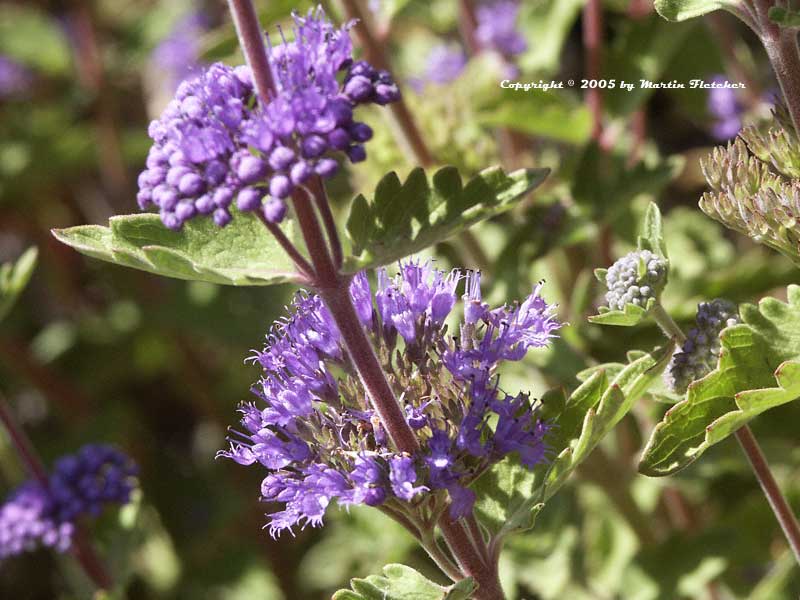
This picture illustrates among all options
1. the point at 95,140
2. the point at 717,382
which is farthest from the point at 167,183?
the point at 95,140

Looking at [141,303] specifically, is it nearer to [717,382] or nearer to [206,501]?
[206,501]

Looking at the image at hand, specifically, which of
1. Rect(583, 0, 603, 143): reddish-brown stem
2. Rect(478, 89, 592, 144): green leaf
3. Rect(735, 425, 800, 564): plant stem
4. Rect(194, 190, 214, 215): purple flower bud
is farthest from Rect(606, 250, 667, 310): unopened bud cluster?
Rect(583, 0, 603, 143): reddish-brown stem

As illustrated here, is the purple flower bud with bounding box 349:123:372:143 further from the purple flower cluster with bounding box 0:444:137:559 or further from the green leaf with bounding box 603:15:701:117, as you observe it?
the green leaf with bounding box 603:15:701:117

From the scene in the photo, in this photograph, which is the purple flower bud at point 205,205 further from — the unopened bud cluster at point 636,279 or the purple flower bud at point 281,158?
the unopened bud cluster at point 636,279

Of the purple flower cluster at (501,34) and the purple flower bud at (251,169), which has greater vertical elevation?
the purple flower cluster at (501,34)

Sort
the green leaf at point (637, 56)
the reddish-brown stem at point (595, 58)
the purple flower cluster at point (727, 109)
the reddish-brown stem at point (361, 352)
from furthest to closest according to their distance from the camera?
the purple flower cluster at point (727, 109) < the reddish-brown stem at point (595, 58) < the green leaf at point (637, 56) < the reddish-brown stem at point (361, 352)

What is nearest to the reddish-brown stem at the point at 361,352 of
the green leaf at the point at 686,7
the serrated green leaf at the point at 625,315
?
the serrated green leaf at the point at 625,315

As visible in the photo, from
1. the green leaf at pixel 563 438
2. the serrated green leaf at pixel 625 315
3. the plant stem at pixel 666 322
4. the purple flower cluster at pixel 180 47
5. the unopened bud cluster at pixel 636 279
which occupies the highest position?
the purple flower cluster at pixel 180 47
